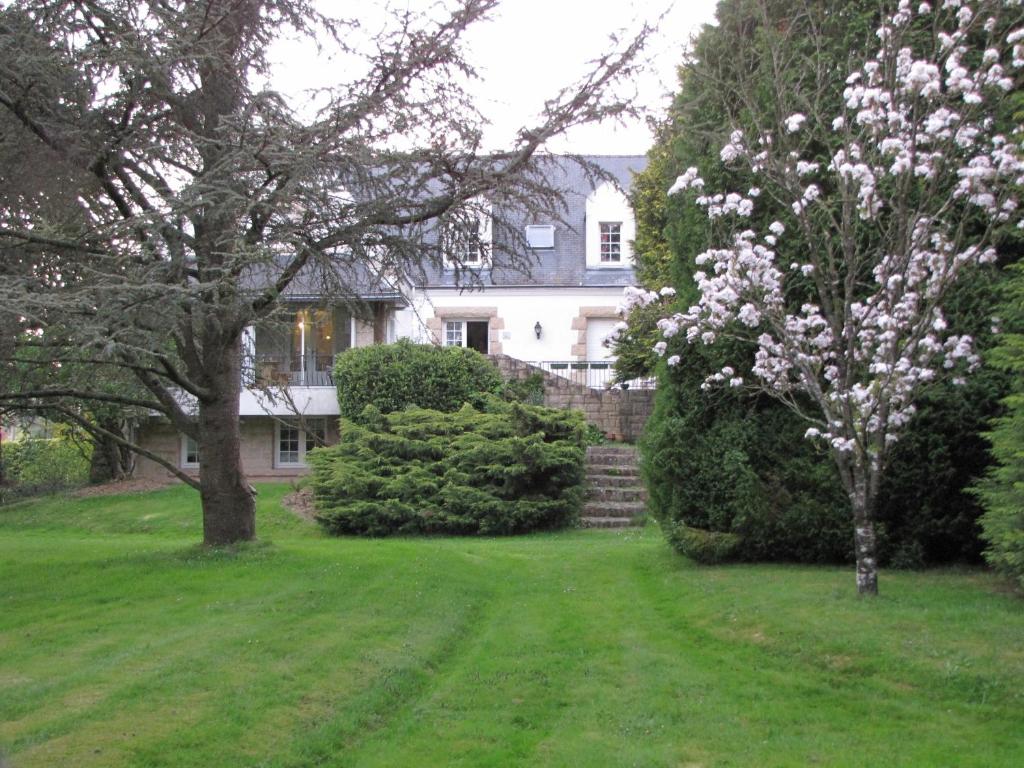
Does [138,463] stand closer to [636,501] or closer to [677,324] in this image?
[636,501]

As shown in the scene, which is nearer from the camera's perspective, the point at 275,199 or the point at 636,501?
the point at 275,199

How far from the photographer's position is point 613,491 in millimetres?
18203

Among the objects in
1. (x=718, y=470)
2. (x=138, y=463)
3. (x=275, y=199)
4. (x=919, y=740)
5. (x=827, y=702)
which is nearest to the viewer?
(x=919, y=740)

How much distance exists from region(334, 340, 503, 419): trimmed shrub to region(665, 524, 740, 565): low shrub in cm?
959

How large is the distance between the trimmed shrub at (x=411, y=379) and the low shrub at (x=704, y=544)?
959 centimetres

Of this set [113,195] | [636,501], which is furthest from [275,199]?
[636,501]

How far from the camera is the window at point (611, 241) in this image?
93.0 ft

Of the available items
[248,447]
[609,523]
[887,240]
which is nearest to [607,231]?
[248,447]

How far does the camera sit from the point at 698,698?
6.73 metres

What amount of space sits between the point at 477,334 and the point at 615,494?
34.2 feet

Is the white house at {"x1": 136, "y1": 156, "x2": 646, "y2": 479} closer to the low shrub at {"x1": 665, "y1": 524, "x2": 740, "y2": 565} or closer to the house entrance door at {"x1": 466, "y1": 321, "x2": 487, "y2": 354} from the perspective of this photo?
the house entrance door at {"x1": 466, "y1": 321, "x2": 487, "y2": 354}

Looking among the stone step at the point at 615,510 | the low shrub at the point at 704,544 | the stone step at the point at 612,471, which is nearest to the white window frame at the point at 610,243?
the stone step at the point at 612,471

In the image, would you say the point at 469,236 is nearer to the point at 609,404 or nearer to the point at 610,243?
the point at 609,404

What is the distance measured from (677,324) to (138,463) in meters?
18.9
